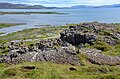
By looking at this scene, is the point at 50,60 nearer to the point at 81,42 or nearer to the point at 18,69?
the point at 18,69

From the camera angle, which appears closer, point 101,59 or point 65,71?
point 65,71

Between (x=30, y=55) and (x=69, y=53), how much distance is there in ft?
24.9

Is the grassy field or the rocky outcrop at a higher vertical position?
the grassy field

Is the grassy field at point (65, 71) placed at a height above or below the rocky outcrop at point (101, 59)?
above

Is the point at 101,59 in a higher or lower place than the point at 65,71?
lower

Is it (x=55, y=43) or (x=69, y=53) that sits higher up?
(x=69, y=53)

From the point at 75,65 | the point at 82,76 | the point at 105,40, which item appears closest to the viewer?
the point at 82,76

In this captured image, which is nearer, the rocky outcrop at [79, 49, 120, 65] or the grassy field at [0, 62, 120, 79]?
the grassy field at [0, 62, 120, 79]

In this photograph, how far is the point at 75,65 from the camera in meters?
48.2

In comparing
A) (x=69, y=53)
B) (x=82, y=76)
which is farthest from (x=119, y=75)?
(x=69, y=53)

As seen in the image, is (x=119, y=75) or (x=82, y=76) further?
(x=82, y=76)

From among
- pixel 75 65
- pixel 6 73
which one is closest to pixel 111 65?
Result: pixel 75 65

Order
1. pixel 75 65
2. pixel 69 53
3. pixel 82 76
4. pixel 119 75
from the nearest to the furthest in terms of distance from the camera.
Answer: pixel 119 75, pixel 82 76, pixel 75 65, pixel 69 53

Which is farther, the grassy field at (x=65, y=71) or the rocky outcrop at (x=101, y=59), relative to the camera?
the rocky outcrop at (x=101, y=59)
